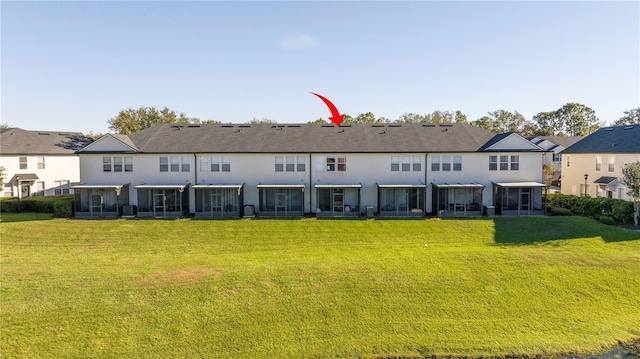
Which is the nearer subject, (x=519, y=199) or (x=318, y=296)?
(x=318, y=296)

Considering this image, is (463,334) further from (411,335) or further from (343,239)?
(343,239)

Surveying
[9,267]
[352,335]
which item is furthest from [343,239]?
[9,267]

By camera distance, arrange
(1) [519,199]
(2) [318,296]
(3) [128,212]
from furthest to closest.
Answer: (1) [519,199]
(3) [128,212]
(2) [318,296]

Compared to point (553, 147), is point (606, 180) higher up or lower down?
lower down

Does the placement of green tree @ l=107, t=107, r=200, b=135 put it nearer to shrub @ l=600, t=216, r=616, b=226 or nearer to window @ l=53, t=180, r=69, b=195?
window @ l=53, t=180, r=69, b=195

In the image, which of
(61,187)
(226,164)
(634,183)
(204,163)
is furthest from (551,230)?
(61,187)

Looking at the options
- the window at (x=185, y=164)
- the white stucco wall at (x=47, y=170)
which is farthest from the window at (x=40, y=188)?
the window at (x=185, y=164)

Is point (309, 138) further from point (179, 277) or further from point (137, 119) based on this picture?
point (137, 119)
